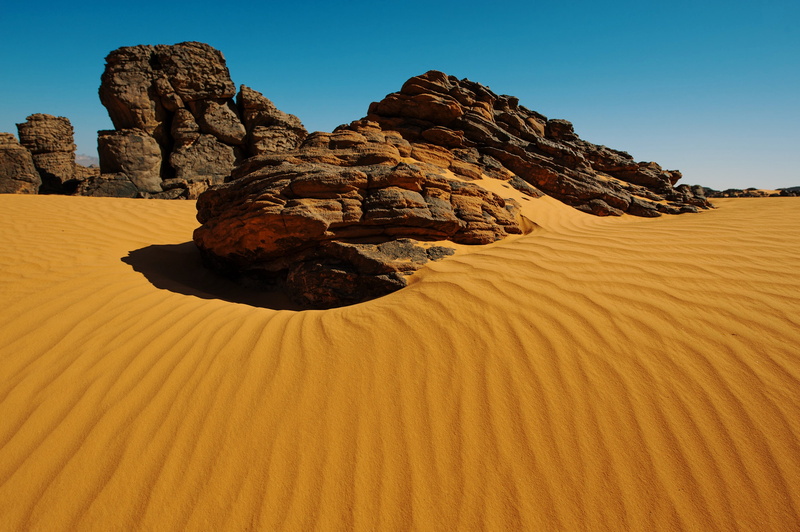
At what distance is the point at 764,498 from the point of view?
139 cm

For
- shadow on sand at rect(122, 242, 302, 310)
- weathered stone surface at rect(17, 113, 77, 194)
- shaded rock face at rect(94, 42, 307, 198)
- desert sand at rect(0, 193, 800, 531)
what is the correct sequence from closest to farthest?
1. desert sand at rect(0, 193, 800, 531)
2. shadow on sand at rect(122, 242, 302, 310)
3. shaded rock face at rect(94, 42, 307, 198)
4. weathered stone surface at rect(17, 113, 77, 194)

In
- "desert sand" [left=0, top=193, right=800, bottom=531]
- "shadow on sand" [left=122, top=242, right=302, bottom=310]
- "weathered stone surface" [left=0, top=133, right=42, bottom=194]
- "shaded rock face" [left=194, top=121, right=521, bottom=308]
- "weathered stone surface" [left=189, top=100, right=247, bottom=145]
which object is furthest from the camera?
"weathered stone surface" [left=189, top=100, right=247, bottom=145]

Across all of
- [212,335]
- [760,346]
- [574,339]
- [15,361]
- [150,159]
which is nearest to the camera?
[760,346]

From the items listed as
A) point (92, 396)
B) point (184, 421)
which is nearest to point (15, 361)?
point (92, 396)

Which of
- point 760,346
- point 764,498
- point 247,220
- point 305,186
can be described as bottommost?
point 764,498

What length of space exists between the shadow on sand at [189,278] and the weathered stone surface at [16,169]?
37.9 ft

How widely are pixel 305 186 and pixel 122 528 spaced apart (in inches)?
120

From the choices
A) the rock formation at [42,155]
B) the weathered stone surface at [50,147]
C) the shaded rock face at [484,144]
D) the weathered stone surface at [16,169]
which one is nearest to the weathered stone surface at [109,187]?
the rock formation at [42,155]

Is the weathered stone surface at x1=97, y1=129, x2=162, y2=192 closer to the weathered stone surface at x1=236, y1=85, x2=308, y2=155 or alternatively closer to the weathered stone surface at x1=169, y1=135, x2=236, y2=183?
the weathered stone surface at x1=169, y1=135, x2=236, y2=183

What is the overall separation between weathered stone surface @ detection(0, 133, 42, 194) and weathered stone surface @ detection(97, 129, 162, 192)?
8.22 feet

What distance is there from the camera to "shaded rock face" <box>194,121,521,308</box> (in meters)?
3.42

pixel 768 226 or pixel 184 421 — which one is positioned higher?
pixel 768 226

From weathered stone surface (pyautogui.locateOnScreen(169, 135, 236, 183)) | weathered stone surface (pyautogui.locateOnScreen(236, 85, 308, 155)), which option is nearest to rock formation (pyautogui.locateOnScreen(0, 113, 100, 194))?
weathered stone surface (pyautogui.locateOnScreen(169, 135, 236, 183))

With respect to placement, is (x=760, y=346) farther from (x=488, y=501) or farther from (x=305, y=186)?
(x=305, y=186)
